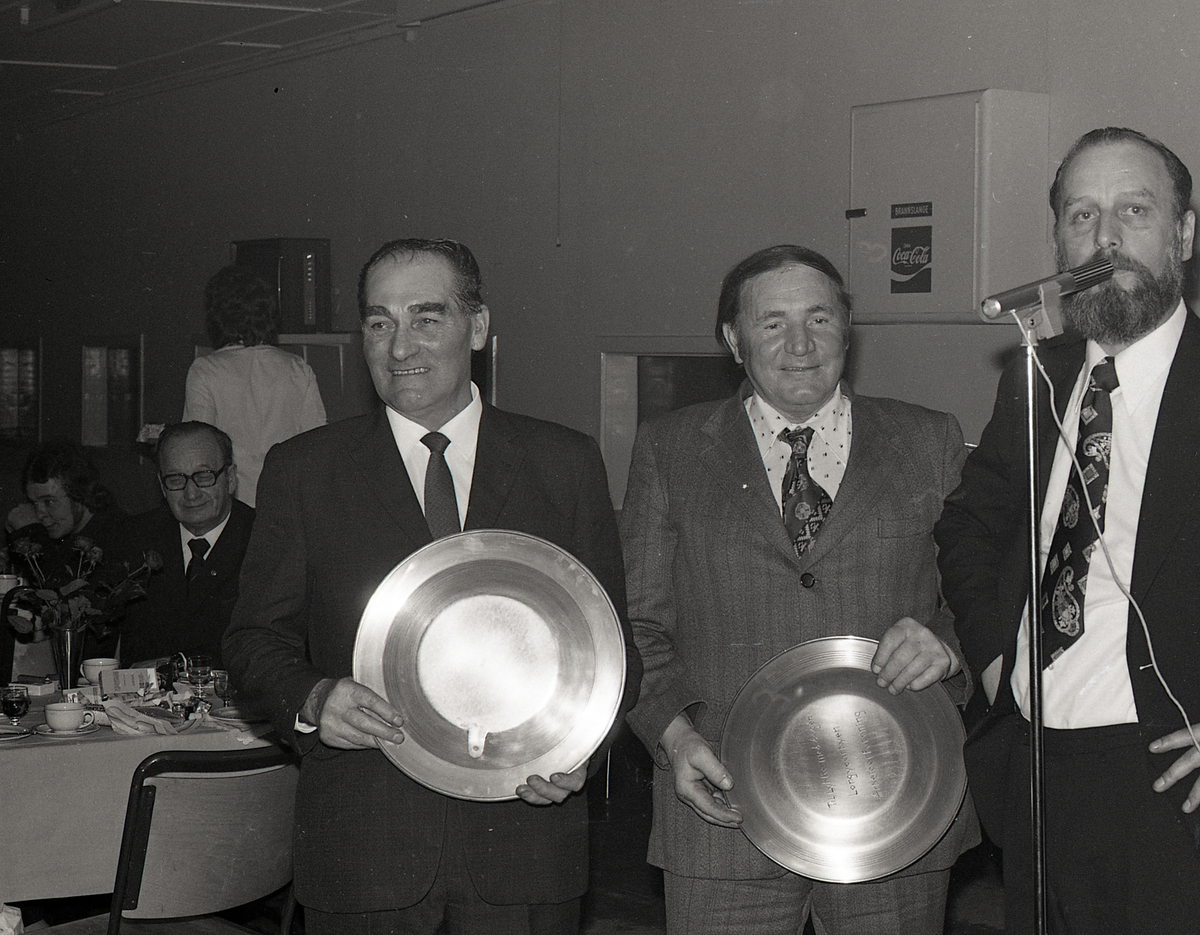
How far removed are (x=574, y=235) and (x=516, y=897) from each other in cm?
408

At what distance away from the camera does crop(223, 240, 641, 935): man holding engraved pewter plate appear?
1.86 m

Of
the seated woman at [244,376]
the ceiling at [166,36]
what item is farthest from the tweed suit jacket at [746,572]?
the ceiling at [166,36]

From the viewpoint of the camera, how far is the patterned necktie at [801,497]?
2115 millimetres

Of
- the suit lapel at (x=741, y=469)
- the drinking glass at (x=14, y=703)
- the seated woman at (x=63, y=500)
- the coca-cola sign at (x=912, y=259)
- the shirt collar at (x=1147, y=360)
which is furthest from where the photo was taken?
the seated woman at (x=63, y=500)

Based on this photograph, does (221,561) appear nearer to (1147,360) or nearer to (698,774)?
(698,774)

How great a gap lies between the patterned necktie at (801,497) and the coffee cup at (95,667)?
81.3 inches

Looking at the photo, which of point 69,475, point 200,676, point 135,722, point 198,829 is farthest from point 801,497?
point 69,475

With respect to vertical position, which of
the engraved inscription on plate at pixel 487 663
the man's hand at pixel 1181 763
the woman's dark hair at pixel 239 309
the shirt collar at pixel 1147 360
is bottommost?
the man's hand at pixel 1181 763

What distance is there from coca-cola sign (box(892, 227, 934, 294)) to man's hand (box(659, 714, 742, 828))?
99.9 inches

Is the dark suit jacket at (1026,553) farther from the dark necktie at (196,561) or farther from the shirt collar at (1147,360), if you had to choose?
the dark necktie at (196,561)

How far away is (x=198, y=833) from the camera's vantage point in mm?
2701

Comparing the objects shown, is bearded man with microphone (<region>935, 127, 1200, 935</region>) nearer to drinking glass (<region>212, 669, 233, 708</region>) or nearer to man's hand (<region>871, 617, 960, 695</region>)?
man's hand (<region>871, 617, 960, 695</region>)

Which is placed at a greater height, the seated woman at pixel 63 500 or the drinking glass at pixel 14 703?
the seated woman at pixel 63 500

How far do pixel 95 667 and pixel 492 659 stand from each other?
1.99 m
